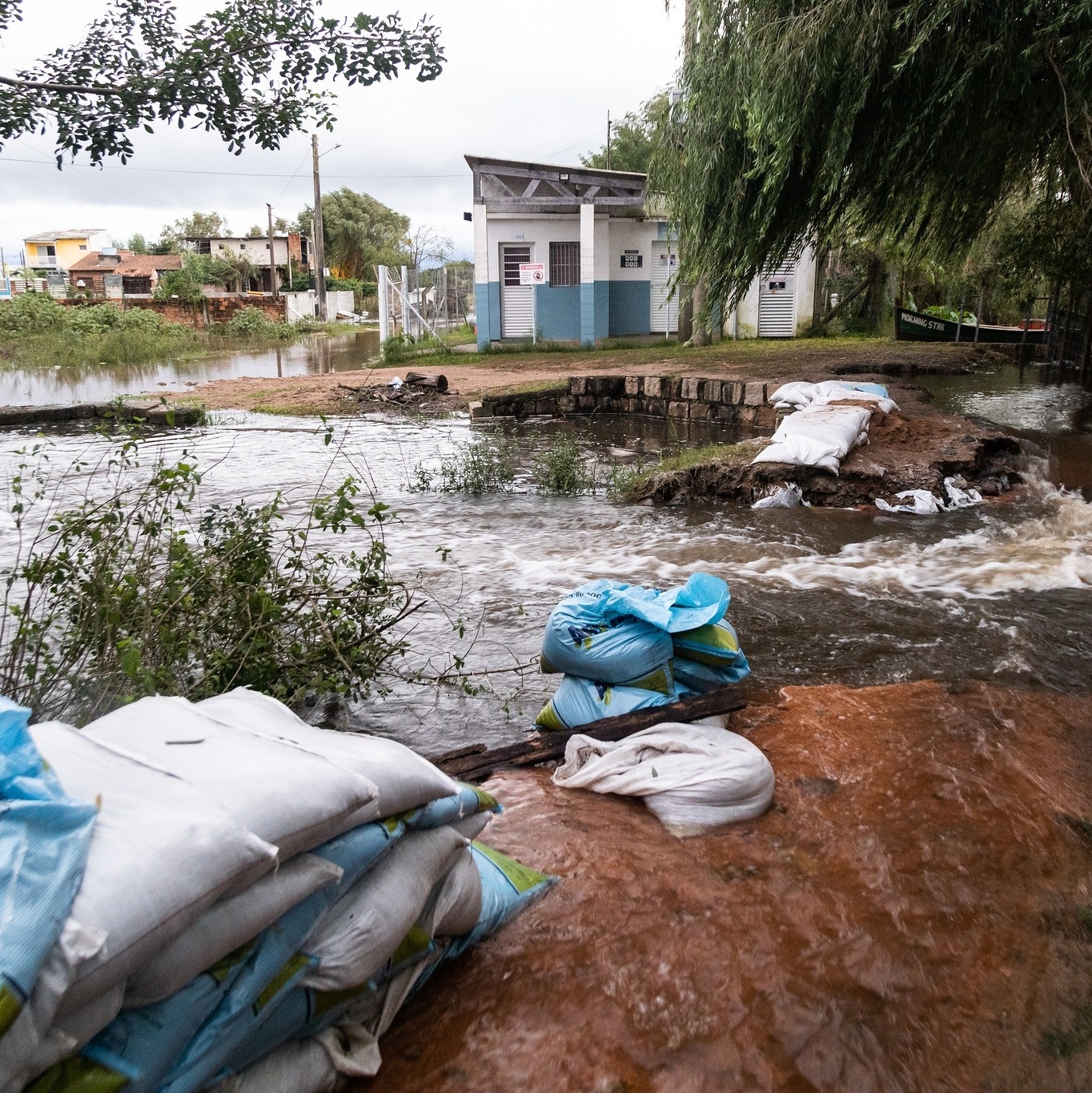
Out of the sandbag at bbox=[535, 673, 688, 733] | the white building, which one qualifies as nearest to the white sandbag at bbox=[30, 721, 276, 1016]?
the sandbag at bbox=[535, 673, 688, 733]

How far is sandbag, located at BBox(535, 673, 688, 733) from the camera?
3.38m

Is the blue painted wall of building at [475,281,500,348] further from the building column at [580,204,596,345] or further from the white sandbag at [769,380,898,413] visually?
the white sandbag at [769,380,898,413]

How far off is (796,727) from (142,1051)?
8.21 feet

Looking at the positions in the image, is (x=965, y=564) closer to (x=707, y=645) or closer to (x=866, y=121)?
(x=707, y=645)

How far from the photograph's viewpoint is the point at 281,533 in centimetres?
673

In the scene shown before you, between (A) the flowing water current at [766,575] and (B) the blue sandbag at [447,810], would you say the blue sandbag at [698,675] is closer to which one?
(A) the flowing water current at [766,575]

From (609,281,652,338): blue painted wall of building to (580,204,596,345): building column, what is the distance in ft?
4.55

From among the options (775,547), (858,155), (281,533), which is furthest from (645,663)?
(858,155)

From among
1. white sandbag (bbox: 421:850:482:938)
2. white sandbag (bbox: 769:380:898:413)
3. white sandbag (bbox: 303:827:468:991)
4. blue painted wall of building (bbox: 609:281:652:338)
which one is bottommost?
white sandbag (bbox: 421:850:482:938)

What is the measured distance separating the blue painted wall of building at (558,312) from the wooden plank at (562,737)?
18.1 m

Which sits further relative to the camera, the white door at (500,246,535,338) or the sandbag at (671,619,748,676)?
the white door at (500,246,535,338)

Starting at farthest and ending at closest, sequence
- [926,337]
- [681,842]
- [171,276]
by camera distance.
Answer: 1. [171,276]
2. [926,337]
3. [681,842]

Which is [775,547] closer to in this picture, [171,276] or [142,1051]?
[142,1051]

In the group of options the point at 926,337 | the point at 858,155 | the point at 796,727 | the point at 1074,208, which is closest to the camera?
the point at 796,727
